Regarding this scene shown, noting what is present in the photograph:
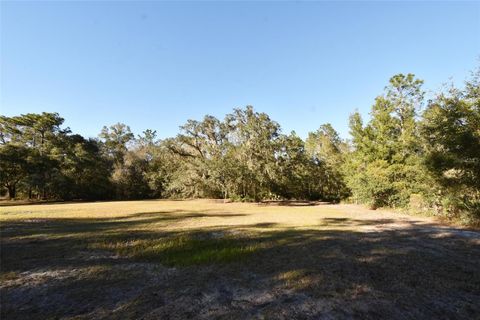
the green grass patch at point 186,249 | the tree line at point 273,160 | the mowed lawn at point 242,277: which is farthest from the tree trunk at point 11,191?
the green grass patch at point 186,249

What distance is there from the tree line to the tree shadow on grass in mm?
4915

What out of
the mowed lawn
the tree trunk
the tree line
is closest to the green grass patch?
the mowed lawn

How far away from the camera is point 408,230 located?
9.79 meters

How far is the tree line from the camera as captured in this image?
36.4 ft

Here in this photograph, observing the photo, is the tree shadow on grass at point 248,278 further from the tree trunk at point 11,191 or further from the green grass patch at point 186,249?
the tree trunk at point 11,191

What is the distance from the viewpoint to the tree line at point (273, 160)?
11.1 meters

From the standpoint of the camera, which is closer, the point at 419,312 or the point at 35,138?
the point at 419,312

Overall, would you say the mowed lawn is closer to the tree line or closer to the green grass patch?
the green grass patch

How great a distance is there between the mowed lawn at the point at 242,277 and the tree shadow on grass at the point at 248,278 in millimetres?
18

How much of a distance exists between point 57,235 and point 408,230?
12626 millimetres

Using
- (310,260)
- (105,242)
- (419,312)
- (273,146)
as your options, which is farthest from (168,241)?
(273,146)

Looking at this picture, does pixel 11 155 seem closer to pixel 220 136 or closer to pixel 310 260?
pixel 220 136

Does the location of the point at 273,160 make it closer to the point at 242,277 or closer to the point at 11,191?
the point at 242,277

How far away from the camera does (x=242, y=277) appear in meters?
4.96
